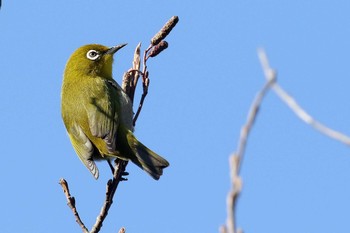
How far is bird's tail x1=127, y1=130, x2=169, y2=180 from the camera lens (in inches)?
243

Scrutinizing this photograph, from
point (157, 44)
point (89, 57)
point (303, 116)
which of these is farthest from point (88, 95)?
point (303, 116)

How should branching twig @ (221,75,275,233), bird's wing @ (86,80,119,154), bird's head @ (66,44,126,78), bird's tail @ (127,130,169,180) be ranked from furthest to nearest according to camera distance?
bird's head @ (66,44,126,78), bird's wing @ (86,80,119,154), bird's tail @ (127,130,169,180), branching twig @ (221,75,275,233)

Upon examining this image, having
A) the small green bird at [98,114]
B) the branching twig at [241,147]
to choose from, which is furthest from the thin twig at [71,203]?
the branching twig at [241,147]

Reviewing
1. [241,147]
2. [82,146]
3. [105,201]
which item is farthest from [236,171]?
[82,146]

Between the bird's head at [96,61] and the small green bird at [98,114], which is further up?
the bird's head at [96,61]

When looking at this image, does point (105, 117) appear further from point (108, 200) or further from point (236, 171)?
point (236, 171)

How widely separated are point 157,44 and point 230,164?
13.0 feet

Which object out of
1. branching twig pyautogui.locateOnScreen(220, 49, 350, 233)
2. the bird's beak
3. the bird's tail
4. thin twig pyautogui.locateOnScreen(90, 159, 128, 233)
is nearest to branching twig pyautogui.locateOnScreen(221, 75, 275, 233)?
branching twig pyautogui.locateOnScreen(220, 49, 350, 233)

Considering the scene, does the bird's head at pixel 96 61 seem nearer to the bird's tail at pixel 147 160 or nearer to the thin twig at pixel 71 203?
the bird's tail at pixel 147 160

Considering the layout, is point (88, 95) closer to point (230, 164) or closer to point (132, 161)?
point (132, 161)

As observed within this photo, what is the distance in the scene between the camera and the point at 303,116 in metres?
2.07

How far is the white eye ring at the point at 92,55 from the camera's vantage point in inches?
314

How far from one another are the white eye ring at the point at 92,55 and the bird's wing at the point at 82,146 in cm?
118

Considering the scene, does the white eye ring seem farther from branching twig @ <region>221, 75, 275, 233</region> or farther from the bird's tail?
branching twig @ <region>221, 75, 275, 233</region>
